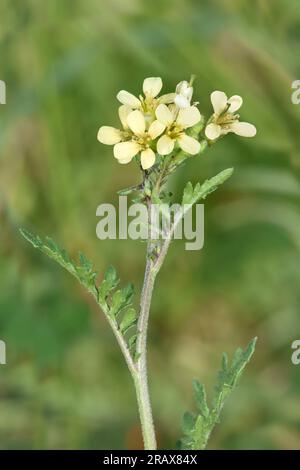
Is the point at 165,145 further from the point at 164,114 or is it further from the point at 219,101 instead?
the point at 219,101

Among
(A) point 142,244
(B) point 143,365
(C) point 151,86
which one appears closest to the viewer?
(B) point 143,365

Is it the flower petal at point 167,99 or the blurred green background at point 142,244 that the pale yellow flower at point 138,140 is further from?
the blurred green background at point 142,244

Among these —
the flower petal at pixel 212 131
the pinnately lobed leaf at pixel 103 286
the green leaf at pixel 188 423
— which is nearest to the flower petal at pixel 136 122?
the flower petal at pixel 212 131

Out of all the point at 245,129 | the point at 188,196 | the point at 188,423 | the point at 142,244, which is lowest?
the point at 188,423

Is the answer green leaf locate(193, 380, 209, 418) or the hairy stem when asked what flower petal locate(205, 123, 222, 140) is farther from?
green leaf locate(193, 380, 209, 418)

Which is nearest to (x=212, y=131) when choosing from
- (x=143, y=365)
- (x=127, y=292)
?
(x=127, y=292)

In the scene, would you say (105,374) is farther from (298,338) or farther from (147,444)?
(147,444)
